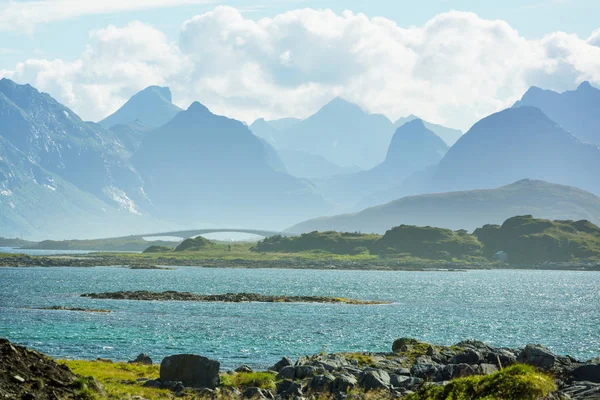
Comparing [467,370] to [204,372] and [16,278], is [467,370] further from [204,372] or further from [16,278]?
[16,278]

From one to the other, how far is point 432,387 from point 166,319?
67.4 meters

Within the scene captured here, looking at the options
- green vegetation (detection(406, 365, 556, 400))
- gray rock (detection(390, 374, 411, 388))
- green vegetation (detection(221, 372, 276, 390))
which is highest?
green vegetation (detection(406, 365, 556, 400))

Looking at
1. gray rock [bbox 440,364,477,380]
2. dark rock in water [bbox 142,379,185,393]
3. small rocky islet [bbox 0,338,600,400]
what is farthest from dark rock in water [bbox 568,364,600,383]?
dark rock in water [bbox 142,379,185,393]

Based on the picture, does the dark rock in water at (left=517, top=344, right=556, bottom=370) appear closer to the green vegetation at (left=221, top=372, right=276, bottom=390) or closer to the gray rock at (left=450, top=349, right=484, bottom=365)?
the gray rock at (left=450, top=349, right=484, bottom=365)

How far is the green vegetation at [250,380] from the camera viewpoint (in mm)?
42625

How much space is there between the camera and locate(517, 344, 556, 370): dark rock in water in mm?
42531

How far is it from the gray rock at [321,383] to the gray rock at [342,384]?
26cm

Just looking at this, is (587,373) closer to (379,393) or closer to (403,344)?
(379,393)

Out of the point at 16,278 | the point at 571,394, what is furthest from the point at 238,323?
the point at 16,278

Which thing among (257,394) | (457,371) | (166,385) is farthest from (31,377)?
(457,371)

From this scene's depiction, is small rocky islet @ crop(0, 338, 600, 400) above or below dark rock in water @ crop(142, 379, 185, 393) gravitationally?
above

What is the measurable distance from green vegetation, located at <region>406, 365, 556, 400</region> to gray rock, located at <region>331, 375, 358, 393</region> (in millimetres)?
11885

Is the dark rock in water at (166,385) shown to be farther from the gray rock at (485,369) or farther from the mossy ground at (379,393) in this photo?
the gray rock at (485,369)

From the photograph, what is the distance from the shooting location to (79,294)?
13225 centimetres
